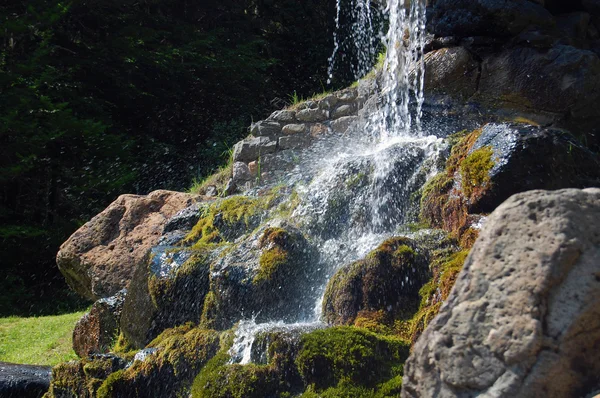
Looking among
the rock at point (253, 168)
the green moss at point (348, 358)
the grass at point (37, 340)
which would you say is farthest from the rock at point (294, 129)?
the green moss at point (348, 358)

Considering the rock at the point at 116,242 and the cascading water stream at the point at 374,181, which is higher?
the cascading water stream at the point at 374,181

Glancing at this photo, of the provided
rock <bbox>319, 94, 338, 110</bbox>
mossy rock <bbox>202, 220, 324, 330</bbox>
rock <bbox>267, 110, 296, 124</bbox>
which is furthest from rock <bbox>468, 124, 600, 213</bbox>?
rock <bbox>267, 110, 296, 124</bbox>

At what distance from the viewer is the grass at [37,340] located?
7.80 m

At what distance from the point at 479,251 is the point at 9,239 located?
11454mm

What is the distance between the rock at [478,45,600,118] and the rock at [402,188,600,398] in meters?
5.05

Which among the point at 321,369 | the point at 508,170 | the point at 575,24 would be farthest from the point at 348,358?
the point at 575,24

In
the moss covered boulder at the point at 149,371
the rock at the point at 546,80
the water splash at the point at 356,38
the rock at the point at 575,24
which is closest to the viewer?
the moss covered boulder at the point at 149,371

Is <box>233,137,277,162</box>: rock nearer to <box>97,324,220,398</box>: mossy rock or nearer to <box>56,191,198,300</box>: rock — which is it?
<box>56,191,198,300</box>: rock

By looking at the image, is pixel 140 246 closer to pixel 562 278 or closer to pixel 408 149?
pixel 408 149

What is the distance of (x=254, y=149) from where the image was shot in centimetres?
1025

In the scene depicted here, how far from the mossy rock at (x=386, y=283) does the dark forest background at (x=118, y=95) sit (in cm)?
762

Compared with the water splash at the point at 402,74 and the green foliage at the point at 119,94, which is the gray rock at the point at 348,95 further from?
the green foliage at the point at 119,94

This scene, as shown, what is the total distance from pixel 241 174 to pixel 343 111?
1.69m

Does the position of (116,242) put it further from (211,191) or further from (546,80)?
(546,80)
